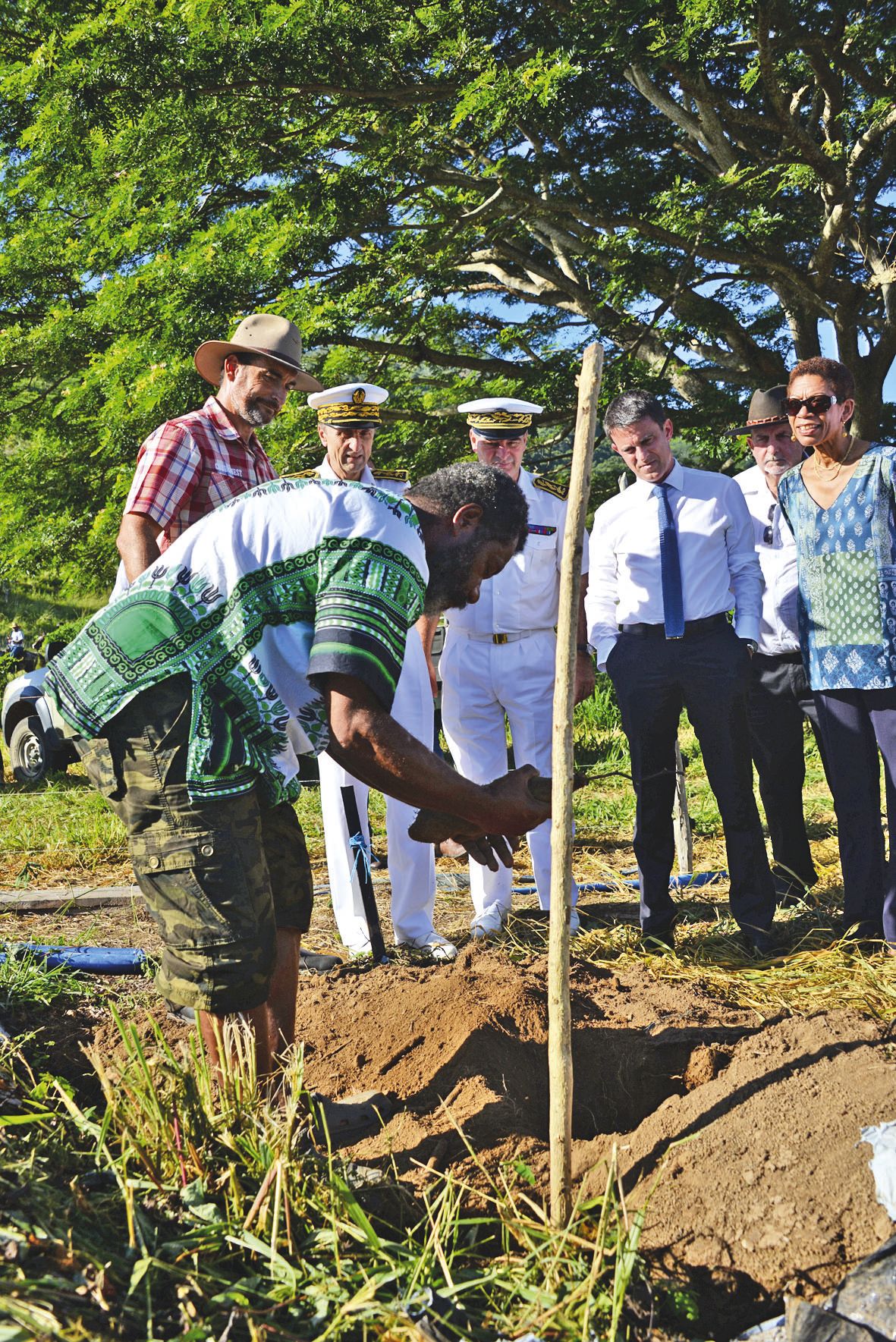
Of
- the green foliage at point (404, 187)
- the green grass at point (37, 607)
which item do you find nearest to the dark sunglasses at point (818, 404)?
the green foliage at point (404, 187)

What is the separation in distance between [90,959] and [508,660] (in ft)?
6.76

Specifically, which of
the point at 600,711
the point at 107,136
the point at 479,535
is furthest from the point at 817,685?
the point at 107,136

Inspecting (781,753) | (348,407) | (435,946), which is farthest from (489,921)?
(348,407)

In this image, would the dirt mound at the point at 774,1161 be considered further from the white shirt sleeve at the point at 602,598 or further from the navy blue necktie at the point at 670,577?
the white shirt sleeve at the point at 602,598

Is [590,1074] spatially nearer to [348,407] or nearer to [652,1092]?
[652,1092]

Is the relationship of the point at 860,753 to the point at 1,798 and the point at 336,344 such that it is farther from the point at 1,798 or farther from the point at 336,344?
the point at 336,344

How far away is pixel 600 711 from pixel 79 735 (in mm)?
7472

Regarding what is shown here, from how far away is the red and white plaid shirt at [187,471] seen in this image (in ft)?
13.3

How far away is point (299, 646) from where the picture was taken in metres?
2.78

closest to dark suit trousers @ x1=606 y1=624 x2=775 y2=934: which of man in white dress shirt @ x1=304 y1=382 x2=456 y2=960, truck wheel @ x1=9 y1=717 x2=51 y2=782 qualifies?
man in white dress shirt @ x1=304 y1=382 x2=456 y2=960

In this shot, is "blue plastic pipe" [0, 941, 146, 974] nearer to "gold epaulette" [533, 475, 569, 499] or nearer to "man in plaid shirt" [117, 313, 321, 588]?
"man in plaid shirt" [117, 313, 321, 588]

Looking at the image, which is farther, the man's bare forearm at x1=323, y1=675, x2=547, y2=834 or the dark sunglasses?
the dark sunglasses

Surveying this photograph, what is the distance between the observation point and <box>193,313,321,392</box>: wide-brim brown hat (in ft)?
13.9

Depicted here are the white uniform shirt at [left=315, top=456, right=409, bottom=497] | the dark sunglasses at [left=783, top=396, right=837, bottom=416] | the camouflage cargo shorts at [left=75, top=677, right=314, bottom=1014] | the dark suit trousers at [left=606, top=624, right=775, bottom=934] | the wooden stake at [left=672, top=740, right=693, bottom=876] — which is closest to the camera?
the camouflage cargo shorts at [left=75, top=677, right=314, bottom=1014]
